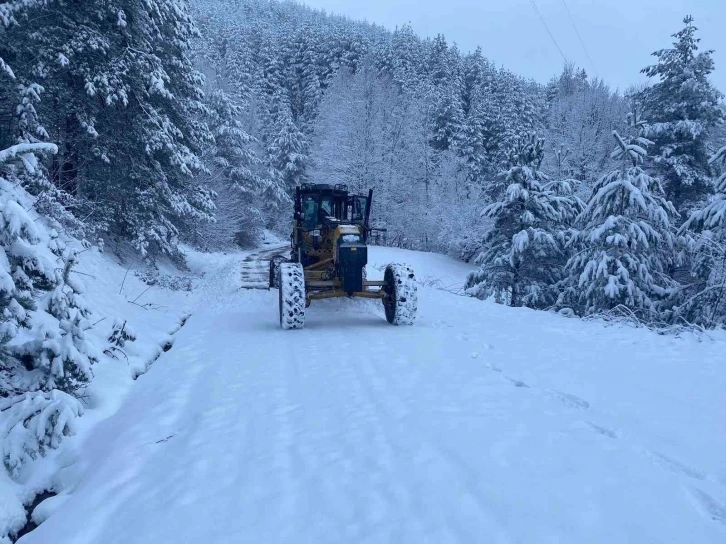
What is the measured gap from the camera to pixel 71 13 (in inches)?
443

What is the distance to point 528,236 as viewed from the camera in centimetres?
1427

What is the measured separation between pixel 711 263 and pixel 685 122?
9.48 metres

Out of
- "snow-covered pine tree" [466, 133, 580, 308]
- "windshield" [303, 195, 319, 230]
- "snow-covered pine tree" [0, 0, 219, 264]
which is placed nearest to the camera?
"windshield" [303, 195, 319, 230]

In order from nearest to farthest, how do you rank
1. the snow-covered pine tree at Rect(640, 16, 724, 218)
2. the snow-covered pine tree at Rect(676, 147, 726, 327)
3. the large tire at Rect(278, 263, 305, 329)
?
the large tire at Rect(278, 263, 305, 329) → the snow-covered pine tree at Rect(676, 147, 726, 327) → the snow-covered pine tree at Rect(640, 16, 724, 218)

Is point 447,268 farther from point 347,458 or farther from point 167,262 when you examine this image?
point 347,458

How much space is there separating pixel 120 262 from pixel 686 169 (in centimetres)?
1980

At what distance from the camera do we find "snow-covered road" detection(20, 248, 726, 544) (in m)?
2.90

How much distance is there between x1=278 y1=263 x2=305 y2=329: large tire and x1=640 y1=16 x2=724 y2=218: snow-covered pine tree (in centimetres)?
1588

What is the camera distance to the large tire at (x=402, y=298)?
8633mm

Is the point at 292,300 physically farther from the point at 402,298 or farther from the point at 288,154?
the point at 288,154

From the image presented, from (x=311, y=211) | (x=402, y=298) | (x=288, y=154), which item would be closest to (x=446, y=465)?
(x=402, y=298)

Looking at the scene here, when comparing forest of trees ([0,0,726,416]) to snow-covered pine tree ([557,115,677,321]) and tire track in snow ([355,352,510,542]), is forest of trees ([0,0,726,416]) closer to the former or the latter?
snow-covered pine tree ([557,115,677,321])

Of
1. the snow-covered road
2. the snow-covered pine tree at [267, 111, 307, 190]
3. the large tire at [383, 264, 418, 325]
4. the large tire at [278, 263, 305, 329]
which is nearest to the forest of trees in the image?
the snow-covered road

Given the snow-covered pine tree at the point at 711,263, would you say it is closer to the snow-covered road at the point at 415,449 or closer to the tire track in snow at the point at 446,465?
the snow-covered road at the point at 415,449
